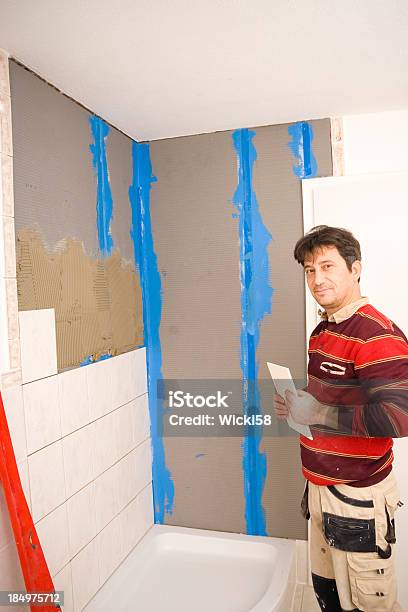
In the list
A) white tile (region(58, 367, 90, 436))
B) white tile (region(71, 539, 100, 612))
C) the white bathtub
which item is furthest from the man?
white tile (region(71, 539, 100, 612))

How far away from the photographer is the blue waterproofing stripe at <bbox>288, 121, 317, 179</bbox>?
8.21ft

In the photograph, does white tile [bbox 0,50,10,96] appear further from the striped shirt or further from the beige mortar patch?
the striped shirt

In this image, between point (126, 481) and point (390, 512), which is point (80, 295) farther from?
point (390, 512)

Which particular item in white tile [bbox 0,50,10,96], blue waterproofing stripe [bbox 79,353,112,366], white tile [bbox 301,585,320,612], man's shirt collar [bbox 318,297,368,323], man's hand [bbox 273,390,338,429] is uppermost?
white tile [bbox 0,50,10,96]

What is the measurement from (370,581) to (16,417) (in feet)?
4.38

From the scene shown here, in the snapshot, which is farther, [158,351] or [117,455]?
[158,351]

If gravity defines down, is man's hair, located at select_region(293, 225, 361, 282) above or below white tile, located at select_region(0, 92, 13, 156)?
below

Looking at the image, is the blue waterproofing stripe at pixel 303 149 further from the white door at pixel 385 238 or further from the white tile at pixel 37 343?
the white tile at pixel 37 343

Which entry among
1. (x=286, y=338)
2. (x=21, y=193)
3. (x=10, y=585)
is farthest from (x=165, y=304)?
(x=10, y=585)

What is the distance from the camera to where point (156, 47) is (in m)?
1.68

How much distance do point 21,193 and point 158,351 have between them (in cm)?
128

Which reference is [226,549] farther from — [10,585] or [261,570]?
[10,585]

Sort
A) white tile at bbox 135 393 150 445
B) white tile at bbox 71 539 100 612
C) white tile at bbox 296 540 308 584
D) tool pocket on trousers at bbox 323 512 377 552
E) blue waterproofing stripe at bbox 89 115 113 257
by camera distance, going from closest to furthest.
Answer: tool pocket on trousers at bbox 323 512 377 552 → white tile at bbox 71 539 100 612 → blue waterproofing stripe at bbox 89 115 113 257 → white tile at bbox 296 540 308 584 → white tile at bbox 135 393 150 445

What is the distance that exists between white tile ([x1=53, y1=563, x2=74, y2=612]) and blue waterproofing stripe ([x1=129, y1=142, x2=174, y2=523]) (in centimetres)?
89
